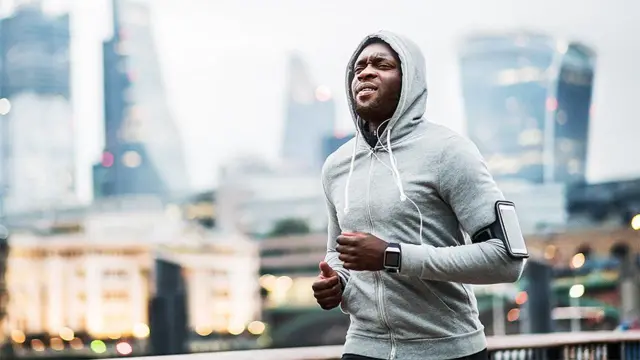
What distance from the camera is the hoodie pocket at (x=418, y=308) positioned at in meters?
1.09

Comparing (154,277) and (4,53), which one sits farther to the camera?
(4,53)

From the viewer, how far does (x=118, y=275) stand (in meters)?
49.0

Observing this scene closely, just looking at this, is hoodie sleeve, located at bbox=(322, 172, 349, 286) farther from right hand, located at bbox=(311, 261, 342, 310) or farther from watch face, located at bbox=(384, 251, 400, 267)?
watch face, located at bbox=(384, 251, 400, 267)

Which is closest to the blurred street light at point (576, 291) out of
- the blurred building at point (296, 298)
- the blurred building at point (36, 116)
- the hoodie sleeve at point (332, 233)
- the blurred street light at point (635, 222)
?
the blurred street light at point (635, 222)

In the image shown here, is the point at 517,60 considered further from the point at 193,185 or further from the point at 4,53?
the point at 4,53

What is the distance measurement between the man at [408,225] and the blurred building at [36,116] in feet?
177

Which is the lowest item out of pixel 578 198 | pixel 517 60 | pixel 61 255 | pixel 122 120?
pixel 61 255

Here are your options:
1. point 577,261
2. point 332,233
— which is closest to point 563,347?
point 332,233

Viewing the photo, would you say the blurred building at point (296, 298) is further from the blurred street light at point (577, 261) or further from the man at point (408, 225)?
the man at point (408, 225)

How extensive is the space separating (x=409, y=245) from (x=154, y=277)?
4862 centimetres

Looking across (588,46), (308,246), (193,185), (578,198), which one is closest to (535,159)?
(578,198)

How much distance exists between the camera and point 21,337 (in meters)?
45.3

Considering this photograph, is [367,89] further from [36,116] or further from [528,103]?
[36,116]

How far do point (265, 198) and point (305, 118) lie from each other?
21.1 ft
